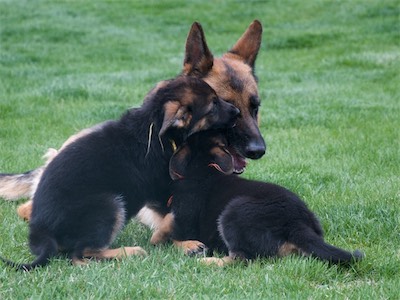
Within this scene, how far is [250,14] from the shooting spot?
24297mm

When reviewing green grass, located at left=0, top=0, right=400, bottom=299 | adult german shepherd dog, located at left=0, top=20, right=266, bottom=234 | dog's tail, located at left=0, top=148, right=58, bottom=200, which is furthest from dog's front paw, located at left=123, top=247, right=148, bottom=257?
dog's tail, located at left=0, top=148, right=58, bottom=200

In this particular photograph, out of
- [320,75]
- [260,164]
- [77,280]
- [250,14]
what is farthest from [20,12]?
[77,280]

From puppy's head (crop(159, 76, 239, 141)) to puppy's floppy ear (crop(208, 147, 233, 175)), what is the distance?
21 cm

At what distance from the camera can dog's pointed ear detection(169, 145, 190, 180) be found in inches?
218

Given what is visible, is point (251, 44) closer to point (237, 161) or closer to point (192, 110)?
point (237, 161)

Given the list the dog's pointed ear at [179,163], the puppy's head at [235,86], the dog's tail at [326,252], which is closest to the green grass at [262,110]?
the dog's tail at [326,252]

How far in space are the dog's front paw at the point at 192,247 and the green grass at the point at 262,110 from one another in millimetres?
82

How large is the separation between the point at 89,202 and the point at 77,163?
0.34m

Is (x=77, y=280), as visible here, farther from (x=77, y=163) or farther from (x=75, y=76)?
(x=75, y=76)

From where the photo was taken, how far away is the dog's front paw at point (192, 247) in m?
5.17

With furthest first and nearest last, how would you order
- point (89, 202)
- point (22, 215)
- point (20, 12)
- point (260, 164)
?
point (20, 12)
point (260, 164)
point (22, 215)
point (89, 202)

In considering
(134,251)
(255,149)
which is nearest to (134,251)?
(134,251)

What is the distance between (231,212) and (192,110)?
35.5 inches

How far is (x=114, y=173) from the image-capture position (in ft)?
17.5
